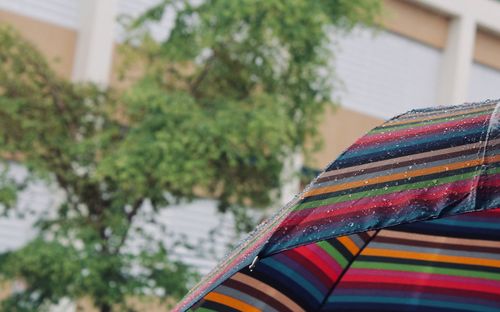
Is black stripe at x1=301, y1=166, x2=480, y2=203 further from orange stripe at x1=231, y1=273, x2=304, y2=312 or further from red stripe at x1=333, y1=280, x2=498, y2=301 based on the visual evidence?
red stripe at x1=333, y1=280, x2=498, y2=301

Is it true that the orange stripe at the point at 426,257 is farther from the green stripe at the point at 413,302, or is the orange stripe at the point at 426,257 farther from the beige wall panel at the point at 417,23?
the beige wall panel at the point at 417,23

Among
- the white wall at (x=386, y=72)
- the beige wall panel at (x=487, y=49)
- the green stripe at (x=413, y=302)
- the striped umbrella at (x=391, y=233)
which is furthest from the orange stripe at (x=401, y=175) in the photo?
the beige wall panel at (x=487, y=49)

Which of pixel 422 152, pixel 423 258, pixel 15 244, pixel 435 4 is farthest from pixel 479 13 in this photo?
pixel 422 152

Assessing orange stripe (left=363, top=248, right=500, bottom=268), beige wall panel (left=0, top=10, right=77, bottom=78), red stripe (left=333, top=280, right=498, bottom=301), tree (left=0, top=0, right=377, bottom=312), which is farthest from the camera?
beige wall panel (left=0, top=10, right=77, bottom=78)

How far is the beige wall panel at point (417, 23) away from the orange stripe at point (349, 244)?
12.5m

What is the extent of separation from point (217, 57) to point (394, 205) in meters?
6.22

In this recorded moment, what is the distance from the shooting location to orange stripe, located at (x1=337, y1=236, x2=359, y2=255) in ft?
12.8

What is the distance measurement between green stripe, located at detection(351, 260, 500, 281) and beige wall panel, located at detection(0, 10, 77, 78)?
8.62m

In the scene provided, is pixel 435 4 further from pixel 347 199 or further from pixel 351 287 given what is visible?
pixel 347 199

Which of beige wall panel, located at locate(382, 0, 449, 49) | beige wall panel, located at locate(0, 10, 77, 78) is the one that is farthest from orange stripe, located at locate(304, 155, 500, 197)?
beige wall panel, located at locate(382, 0, 449, 49)

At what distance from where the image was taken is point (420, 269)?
403 cm

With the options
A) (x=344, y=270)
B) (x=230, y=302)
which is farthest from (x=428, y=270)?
(x=230, y=302)

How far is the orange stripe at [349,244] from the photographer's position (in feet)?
12.8

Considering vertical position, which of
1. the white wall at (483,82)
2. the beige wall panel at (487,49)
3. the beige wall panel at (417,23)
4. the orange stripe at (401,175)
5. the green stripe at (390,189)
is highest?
the beige wall panel at (487,49)
